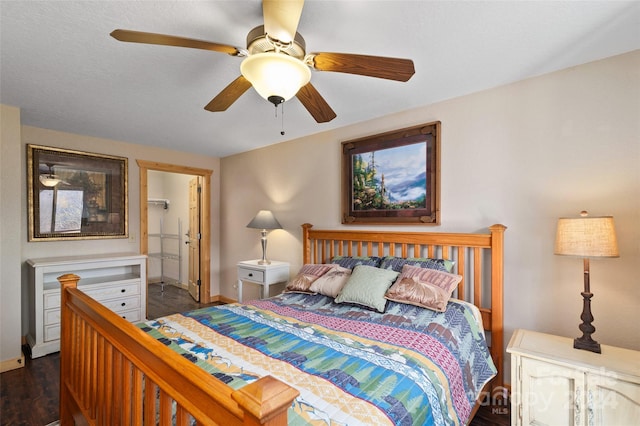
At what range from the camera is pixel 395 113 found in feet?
9.60

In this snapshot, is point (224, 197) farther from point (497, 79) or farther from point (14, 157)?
point (497, 79)

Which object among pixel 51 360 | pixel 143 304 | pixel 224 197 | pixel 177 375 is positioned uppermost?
pixel 224 197

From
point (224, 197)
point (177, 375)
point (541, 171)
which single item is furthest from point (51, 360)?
point (541, 171)

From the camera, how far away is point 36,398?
7.70ft

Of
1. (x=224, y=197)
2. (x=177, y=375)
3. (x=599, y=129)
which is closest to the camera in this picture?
(x=177, y=375)

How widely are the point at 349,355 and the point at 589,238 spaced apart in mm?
1510

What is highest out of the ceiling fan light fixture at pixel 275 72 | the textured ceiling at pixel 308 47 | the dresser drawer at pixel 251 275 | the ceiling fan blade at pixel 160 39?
the textured ceiling at pixel 308 47

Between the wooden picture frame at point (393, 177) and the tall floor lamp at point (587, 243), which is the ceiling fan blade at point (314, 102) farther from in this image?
the tall floor lamp at point (587, 243)

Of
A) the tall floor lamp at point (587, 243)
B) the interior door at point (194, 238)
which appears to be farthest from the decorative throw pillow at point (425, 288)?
the interior door at point (194, 238)

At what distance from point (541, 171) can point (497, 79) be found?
76 centimetres

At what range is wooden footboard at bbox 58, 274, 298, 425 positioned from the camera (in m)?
0.61

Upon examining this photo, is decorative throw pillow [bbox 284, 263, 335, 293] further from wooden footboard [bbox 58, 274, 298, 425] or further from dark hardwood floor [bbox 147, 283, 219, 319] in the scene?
dark hardwood floor [bbox 147, 283, 219, 319]

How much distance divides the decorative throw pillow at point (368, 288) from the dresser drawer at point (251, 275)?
1.46 m

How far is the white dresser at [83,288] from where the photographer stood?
3.07 m
